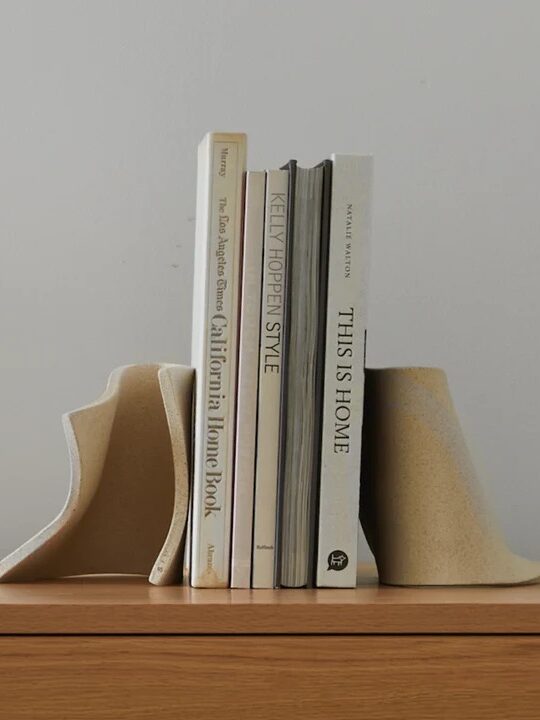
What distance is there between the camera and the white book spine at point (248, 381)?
0.87 metres

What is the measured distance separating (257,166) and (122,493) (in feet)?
1.47

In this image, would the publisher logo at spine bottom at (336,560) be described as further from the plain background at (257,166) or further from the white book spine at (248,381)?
the plain background at (257,166)

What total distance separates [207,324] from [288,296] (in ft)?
0.23

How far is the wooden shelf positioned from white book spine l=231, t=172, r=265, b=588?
0.06 metres

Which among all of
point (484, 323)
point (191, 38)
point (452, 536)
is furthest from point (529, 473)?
point (191, 38)

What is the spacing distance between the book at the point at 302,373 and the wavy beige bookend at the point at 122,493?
9 cm

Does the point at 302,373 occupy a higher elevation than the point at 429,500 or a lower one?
higher

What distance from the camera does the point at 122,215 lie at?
1.23 metres

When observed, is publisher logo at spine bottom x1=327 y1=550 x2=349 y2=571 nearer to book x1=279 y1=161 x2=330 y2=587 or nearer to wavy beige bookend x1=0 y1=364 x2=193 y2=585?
book x1=279 y1=161 x2=330 y2=587

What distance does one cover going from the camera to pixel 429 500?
0.92m
